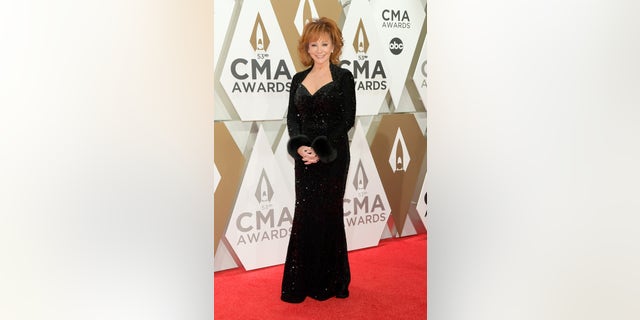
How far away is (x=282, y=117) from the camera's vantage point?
158 inches

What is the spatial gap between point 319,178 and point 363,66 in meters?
1.43

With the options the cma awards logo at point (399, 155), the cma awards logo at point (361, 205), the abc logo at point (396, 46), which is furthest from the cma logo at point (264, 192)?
the abc logo at point (396, 46)

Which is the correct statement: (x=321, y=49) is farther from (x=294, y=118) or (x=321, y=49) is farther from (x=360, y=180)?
(x=360, y=180)

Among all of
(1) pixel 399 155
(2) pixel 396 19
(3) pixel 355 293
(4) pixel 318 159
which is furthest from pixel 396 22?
(3) pixel 355 293

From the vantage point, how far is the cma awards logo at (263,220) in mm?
3918

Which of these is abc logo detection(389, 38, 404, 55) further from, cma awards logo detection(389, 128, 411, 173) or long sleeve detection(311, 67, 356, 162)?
long sleeve detection(311, 67, 356, 162)

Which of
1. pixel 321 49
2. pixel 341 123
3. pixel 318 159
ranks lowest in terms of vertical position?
pixel 318 159

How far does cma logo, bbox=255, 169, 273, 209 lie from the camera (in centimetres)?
397

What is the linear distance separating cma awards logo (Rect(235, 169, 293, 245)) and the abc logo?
1.33m

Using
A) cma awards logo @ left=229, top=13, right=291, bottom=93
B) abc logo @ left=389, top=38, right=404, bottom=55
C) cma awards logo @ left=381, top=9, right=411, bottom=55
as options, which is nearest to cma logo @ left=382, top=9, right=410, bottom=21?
cma awards logo @ left=381, top=9, right=411, bottom=55
